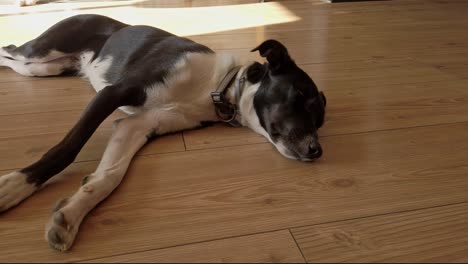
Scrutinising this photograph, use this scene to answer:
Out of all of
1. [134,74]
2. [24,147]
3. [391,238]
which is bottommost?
[391,238]

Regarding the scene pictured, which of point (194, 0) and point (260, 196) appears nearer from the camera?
point (260, 196)

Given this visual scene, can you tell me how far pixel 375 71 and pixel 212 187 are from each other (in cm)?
154

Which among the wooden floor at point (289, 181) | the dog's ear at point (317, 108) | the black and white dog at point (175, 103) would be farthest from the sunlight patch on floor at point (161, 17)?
the dog's ear at point (317, 108)

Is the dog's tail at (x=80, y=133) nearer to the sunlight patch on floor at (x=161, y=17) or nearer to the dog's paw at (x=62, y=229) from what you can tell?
the dog's paw at (x=62, y=229)

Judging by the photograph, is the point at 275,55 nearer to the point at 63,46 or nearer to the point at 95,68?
the point at 95,68

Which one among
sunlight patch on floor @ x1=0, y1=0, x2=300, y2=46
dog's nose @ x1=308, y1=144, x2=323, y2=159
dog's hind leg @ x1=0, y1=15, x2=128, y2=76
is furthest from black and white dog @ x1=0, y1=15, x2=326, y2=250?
sunlight patch on floor @ x1=0, y1=0, x2=300, y2=46

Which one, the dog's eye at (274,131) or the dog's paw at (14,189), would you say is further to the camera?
the dog's eye at (274,131)

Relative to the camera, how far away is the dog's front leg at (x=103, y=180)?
1195 mm

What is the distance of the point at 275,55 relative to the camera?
1781 mm

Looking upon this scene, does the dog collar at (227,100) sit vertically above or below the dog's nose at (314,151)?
above

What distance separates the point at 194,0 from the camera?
4.57 metres

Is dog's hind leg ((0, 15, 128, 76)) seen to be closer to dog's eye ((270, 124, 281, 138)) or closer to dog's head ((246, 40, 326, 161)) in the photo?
dog's head ((246, 40, 326, 161))

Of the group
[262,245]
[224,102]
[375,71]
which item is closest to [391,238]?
[262,245]

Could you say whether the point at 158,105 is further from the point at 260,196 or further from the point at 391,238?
the point at 391,238
